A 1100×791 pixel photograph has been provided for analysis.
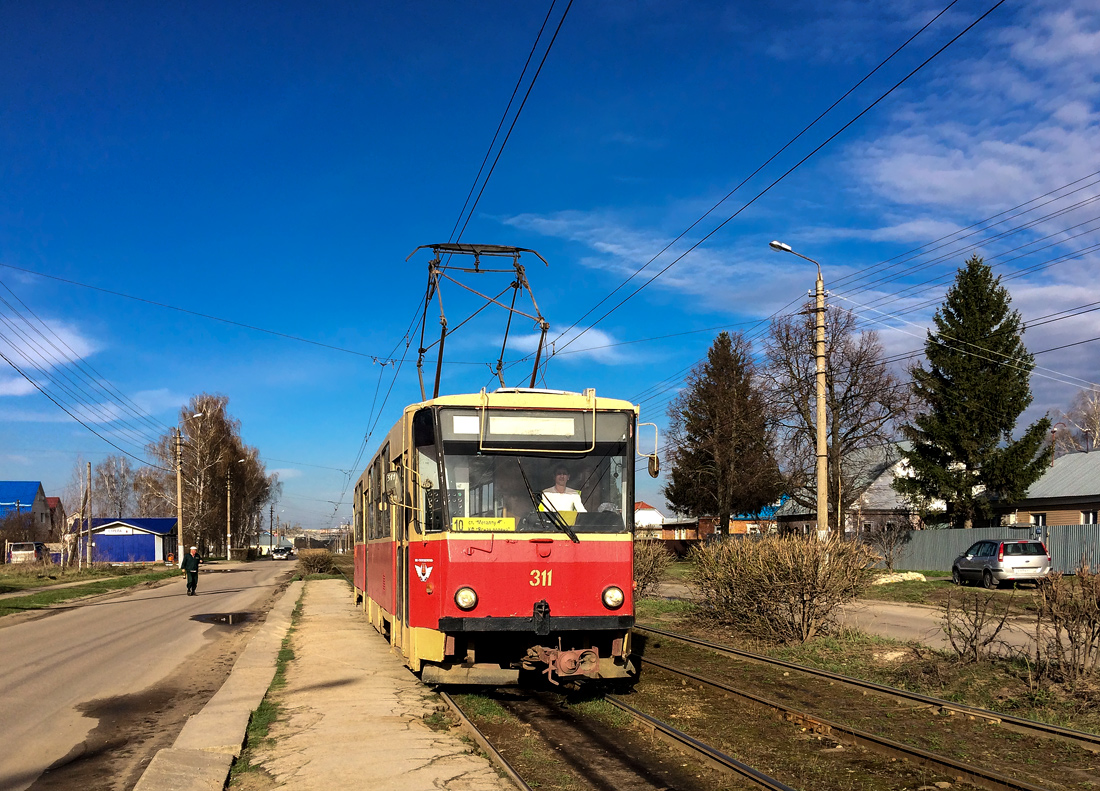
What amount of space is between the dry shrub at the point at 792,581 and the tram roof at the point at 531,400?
220 inches

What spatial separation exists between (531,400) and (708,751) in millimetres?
3772

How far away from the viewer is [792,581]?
536 inches

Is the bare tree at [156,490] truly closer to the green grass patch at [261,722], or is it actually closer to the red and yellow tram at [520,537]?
the green grass patch at [261,722]

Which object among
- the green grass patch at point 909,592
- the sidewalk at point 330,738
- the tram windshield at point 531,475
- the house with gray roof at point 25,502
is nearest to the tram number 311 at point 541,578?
the tram windshield at point 531,475

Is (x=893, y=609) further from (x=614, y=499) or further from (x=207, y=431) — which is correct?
(x=207, y=431)

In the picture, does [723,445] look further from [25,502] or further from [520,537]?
[25,502]

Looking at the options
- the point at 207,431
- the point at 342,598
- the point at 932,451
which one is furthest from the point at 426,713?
the point at 207,431

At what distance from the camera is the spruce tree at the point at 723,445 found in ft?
162

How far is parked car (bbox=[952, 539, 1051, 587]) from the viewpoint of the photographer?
80.5ft

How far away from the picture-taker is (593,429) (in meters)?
9.20

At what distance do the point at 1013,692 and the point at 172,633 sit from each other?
51.8 feet

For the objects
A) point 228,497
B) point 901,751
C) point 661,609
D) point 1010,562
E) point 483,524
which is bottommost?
point 661,609

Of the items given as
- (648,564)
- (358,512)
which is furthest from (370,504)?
(648,564)

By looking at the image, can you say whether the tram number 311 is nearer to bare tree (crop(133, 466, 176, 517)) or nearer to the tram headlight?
the tram headlight
